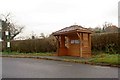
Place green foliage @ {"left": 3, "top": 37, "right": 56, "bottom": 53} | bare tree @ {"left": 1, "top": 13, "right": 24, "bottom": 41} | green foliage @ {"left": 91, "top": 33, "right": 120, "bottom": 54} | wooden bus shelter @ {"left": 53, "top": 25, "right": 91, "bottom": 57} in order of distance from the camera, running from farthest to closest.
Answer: bare tree @ {"left": 1, "top": 13, "right": 24, "bottom": 41}, green foliage @ {"left": 3, "top": 37, "right": 56, "bottom": 53}, green foliage @ {"left": 91, "top": 33, "right": 120, "bottom": 54}, wooden bus shelter @ {"left": 53, "top": 25, "right": 91, "bottom": 57}

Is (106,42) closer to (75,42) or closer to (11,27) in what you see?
(75,42)

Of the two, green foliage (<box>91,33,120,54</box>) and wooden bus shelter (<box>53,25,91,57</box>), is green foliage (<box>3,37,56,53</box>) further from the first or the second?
green foliage (<box>91,33,120,54</box>)

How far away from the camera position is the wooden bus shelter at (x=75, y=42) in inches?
933

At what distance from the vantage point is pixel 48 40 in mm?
31906

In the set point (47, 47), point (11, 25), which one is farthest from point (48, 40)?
point (11, 25)

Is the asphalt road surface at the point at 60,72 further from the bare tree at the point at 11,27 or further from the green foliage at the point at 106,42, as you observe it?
the bare tree at the point at 11,27

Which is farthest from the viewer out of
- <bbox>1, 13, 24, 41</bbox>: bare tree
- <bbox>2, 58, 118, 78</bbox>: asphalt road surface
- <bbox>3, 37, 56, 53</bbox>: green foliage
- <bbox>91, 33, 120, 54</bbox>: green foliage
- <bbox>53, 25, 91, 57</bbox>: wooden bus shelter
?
<bbox>1, 13, 24, 41</bbox>: bare tree

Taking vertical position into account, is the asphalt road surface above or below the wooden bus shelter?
below

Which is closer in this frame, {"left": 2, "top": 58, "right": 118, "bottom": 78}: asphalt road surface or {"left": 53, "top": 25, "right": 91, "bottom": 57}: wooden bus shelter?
{"left": 2, "top": 58, "right": 118, "bottom": 78}: asphalt road surface

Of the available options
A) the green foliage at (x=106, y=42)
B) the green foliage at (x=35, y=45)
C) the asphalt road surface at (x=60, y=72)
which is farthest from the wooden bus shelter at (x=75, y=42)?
the asphalt road surface at (x=60, y=72)

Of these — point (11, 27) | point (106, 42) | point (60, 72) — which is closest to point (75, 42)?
point (106, 42)

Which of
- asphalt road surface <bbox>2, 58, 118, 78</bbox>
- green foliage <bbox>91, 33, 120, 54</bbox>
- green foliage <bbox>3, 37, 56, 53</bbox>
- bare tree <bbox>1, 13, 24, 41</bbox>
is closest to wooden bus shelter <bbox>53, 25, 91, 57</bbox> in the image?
green foliage <bbox>91, 33, 120, 54</bbox>

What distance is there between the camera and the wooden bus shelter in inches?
933

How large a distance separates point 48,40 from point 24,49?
4.67 meters
